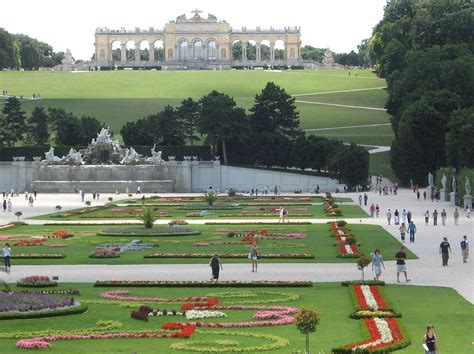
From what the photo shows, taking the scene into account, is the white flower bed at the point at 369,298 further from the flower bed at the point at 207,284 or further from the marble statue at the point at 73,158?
the marble statue at the point at 73,158

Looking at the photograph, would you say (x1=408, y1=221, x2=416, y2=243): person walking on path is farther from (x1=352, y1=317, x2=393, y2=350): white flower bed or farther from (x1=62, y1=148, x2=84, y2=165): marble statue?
(x1=62, y1=148, x2=84, y2=165): marble statue

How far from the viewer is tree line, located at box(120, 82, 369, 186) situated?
8206cm

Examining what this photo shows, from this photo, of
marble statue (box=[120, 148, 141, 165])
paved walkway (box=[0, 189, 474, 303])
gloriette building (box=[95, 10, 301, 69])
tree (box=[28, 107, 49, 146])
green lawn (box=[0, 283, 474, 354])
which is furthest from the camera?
gloriette building (box=[95, 10, 301, 69])

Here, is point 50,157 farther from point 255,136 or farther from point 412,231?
point 412,231

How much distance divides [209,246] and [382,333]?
18.6 m

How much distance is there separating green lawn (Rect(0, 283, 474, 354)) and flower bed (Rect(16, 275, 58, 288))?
0.41 metres

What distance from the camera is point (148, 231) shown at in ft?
145

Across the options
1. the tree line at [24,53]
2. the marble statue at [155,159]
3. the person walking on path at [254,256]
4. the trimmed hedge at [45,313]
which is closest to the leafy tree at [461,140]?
the marble statue at [155,159]

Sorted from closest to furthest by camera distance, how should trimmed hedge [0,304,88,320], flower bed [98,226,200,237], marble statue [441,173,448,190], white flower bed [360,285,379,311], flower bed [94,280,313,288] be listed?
trimmed hedge [0,304,88,320] → white flower bed [360,285,379,311] → flower bed [94,280,313,288] → flower bed [98,226,200,237] → marble statue [441,173,448,190]

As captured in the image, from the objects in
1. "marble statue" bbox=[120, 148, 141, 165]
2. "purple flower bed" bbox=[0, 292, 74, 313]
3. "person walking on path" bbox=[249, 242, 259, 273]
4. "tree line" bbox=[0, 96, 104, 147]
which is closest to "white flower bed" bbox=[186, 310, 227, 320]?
"purple flower bed" bbox=[0, 292, 74, 313]

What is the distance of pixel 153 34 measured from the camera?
172000 mm

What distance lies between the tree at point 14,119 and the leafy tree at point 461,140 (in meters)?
38.5

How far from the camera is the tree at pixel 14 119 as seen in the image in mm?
95812

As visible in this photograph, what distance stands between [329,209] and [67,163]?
110 feet
